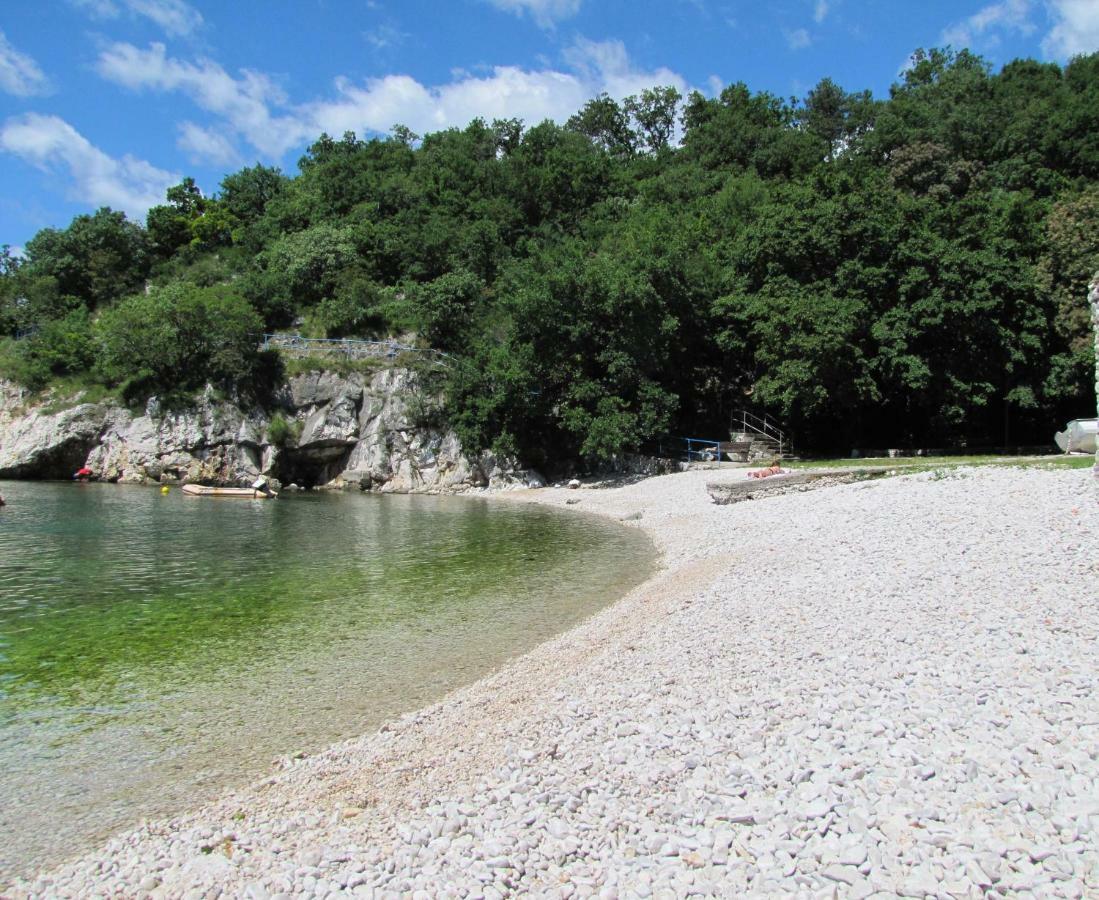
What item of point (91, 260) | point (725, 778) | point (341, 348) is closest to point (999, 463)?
point (725, 778)

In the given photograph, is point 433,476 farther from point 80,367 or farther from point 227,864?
point 227,864

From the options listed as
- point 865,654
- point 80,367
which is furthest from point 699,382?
point 80,367

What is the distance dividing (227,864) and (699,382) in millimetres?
40096

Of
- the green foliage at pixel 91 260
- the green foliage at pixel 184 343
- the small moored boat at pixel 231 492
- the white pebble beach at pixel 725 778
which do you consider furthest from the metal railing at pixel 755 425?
the green foliage at pixel 91 260

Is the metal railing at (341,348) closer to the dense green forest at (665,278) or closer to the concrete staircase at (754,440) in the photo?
the dense green forest at (665,278)

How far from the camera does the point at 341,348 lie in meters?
48.6

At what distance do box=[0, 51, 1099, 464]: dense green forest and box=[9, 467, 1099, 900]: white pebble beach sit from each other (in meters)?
25.8

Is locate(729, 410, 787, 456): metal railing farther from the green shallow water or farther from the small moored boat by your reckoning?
the small moored boat

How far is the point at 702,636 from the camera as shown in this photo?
10336 millimetres

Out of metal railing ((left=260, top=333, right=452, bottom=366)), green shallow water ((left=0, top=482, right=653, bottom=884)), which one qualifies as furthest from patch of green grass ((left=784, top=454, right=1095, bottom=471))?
metal railing ((left=260, top=333, right=452, bottom=366))

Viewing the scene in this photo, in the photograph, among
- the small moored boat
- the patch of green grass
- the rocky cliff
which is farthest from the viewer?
the rocky cliff

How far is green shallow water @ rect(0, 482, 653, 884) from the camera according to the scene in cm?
730

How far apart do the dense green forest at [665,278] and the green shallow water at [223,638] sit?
16.1m

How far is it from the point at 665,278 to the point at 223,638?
31.4 m
